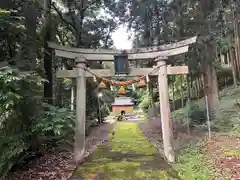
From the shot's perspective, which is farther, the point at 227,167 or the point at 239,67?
the point at 239,67

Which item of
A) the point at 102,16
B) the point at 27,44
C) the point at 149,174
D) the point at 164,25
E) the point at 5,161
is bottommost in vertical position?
the point at 149,174

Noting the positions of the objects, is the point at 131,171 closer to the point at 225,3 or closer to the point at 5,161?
the point at 5,161

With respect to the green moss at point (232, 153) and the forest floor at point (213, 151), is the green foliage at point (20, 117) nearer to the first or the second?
the forest floor at point (213, 151)

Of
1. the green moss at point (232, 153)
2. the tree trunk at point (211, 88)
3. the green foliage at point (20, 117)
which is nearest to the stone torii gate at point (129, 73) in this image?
the green foliage at point (20, 117)

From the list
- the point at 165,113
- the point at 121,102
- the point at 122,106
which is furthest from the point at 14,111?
the point at 121,102

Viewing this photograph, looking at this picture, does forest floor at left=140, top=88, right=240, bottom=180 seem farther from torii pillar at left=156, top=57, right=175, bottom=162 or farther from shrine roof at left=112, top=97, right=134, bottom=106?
shrine roof at left=112, top=97, right=134, bottom=106

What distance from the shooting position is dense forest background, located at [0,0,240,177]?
5.39 m

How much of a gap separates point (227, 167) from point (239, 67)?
45.2 ft

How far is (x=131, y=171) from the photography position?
6297mm

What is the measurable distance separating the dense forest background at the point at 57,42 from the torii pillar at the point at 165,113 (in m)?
2.54

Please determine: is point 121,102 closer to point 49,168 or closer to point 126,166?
point 126,166

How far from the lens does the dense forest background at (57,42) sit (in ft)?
17.7

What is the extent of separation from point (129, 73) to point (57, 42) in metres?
5.90

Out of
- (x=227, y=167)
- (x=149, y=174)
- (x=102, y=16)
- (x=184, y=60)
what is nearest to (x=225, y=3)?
(x=184, y=60)
